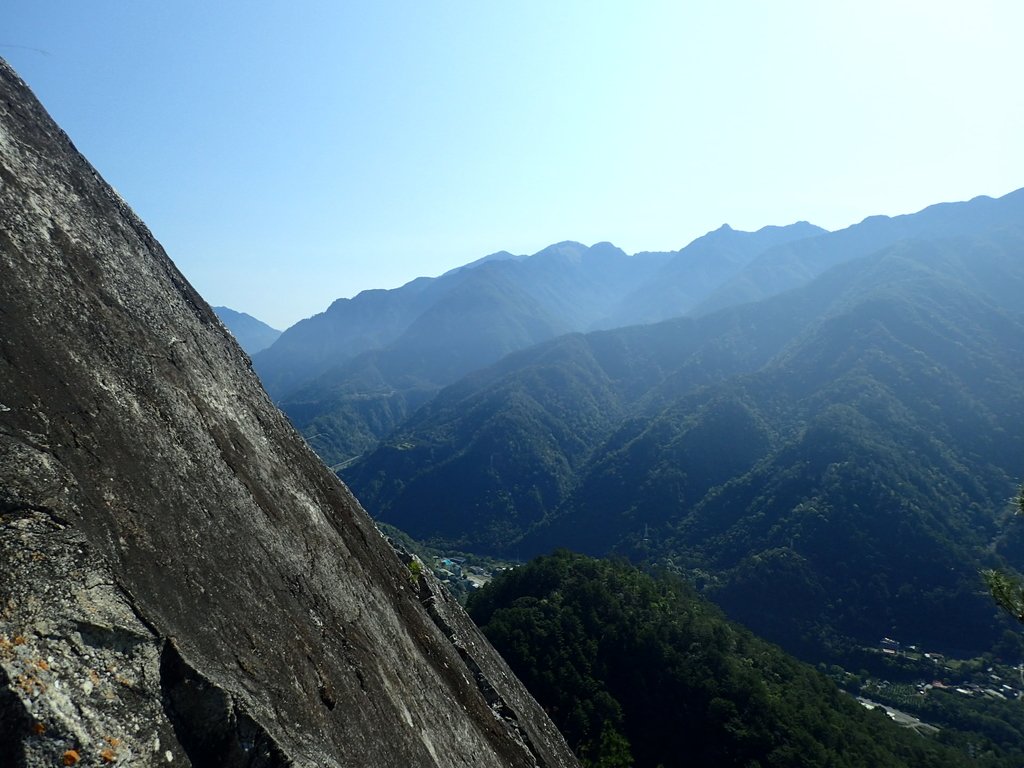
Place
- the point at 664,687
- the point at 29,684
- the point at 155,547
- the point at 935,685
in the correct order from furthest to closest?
the point at 935,685
the point at 664,687
the point at 155,547
the point at 29,684

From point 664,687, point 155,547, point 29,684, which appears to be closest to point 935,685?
point 664,687

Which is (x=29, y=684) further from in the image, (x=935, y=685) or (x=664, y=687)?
(x=935, y=685)

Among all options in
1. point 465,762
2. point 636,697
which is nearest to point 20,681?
point 465,762

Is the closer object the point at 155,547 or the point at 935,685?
the point at 155,547

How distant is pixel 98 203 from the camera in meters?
11.3

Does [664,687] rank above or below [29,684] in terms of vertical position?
below

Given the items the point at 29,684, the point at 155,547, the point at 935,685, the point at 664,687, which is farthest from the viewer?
the point at 935,685

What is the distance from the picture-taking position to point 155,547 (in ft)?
23.7

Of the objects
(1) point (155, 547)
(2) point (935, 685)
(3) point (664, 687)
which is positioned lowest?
(2) point (935, 685)

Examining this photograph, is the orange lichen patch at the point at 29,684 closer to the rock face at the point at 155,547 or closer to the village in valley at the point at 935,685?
the rock face at the point at 155,547

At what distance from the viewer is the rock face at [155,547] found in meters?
5.53

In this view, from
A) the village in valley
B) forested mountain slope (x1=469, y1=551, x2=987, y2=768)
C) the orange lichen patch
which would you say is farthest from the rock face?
the village in valley

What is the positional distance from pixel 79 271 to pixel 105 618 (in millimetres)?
6284

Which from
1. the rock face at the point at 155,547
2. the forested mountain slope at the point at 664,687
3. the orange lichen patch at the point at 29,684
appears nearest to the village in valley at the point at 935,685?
the forested mountain slope at the point at 664,687
